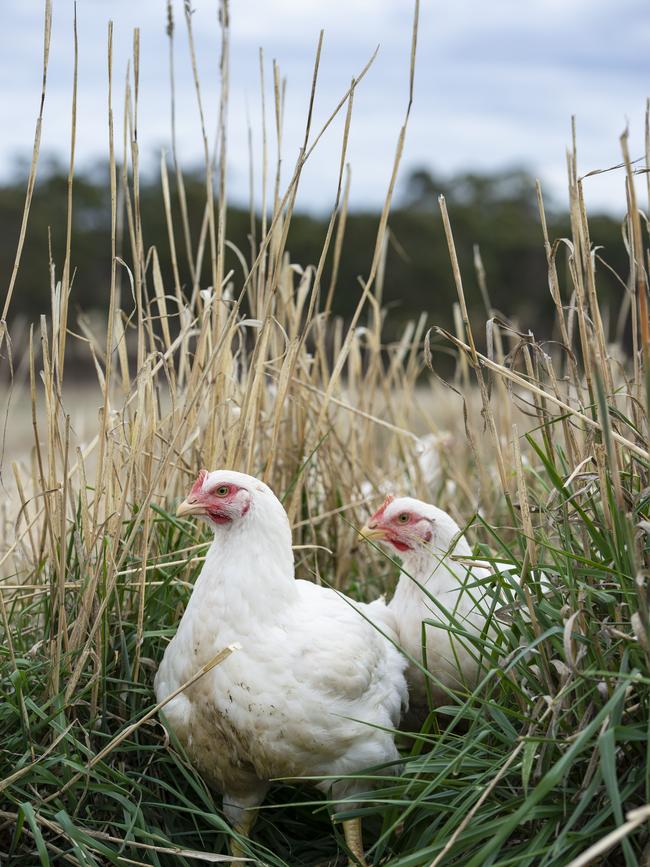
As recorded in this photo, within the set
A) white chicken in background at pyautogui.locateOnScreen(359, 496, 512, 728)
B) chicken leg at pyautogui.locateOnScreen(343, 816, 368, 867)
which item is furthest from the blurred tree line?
chicken leg at pyautogui.locateOnScreen(343, 816, 368, 867)

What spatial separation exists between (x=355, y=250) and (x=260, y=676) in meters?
13.4

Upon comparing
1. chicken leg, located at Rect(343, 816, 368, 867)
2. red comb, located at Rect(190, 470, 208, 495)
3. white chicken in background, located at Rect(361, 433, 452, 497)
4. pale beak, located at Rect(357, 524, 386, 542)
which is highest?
red comb, located at Rect(190, 470, 208, 495)

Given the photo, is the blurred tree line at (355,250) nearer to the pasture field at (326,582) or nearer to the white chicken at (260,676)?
the pasture field at (326,582)

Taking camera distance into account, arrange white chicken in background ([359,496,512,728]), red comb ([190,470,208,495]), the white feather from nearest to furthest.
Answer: the white feather, red comb ([190,470,208,495]), white chicken in background ([359,496,512,728])

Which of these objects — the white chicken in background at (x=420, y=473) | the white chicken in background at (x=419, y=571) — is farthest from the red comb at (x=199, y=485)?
the white chicken in background at (x=420, y=473)

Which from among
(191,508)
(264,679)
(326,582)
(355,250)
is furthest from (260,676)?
(355,250)

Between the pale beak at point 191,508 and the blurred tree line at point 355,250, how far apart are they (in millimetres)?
11427

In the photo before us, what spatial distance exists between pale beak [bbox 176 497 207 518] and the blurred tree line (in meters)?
11.4

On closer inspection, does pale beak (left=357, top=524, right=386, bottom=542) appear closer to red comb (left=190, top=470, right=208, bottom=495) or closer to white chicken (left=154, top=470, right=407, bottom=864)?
white chicken (left=154, top=470, right=407, bottom=864)

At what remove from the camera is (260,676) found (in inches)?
79.4

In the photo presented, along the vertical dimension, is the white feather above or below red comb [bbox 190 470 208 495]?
below

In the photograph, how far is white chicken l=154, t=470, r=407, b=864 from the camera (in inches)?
79.3

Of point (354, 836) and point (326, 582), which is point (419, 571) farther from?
point (354, 836)

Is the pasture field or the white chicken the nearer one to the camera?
the pasture field
